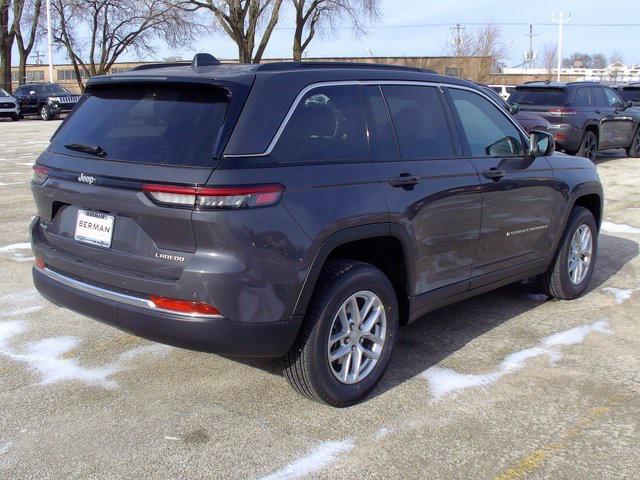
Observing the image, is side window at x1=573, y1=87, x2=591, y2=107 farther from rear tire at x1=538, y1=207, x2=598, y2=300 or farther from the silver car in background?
the silver car in background

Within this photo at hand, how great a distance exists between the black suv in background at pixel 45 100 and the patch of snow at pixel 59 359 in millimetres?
28138

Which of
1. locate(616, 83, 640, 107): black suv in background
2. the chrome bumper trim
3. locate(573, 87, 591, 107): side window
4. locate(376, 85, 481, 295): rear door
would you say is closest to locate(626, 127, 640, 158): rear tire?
locate(573, 87, 591, 107): side window

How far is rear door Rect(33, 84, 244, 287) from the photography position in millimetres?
→ 3463

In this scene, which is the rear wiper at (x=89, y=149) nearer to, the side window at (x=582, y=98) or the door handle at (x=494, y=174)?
the door handle at (x=494, y=174)

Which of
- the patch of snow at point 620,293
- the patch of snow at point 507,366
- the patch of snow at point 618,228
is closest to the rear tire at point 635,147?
the patch of snow at point 618,228

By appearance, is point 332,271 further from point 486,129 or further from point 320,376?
point 486,129

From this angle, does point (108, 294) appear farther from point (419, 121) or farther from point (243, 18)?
point (243, 18)

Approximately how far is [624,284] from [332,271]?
12.4ft

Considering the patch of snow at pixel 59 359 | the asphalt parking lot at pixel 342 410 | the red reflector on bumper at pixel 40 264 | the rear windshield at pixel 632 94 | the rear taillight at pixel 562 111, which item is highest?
the rear windshield at pixel 632 94

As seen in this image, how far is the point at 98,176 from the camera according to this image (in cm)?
372

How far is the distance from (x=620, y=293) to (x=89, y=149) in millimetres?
4559

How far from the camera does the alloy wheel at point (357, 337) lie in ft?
12.8

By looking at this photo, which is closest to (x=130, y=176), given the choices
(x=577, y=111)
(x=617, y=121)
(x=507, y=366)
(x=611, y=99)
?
(x=507, y=366)

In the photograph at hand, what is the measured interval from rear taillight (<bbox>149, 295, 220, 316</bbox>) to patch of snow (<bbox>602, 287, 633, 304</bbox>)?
3.91 meters
